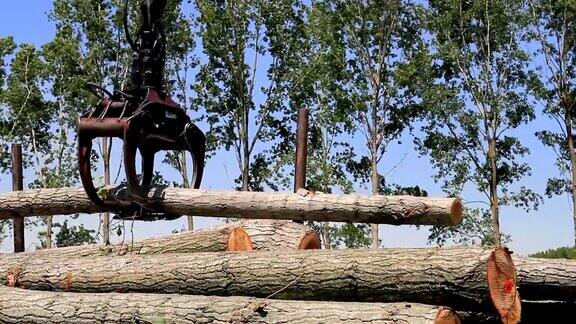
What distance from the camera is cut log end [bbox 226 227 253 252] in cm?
736

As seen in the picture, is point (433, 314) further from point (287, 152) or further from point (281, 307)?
point (287, 152)

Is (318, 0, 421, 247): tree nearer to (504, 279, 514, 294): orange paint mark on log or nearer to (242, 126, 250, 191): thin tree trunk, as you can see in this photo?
(242, 126, 250, 191): thin tree trunk

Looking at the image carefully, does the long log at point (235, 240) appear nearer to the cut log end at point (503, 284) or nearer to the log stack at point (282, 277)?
the log stack at point (282, 277)

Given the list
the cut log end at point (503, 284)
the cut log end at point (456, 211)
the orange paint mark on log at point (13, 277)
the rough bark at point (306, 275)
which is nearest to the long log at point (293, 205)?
the cut log end at point (456, 211)

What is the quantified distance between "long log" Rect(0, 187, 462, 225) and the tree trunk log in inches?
35.3

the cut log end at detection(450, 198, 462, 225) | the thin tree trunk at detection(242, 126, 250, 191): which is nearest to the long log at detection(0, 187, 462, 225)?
the cut log end at detection(450, 198, 462, 225)

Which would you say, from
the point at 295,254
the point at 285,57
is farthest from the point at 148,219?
the point at 285,57

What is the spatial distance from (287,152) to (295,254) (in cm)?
1920

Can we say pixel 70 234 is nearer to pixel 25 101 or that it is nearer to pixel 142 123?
pixel 25 101

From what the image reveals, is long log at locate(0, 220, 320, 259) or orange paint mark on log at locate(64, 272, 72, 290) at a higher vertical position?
long log at locate(0, 220, 320, 259)

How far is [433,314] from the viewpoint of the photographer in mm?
5145

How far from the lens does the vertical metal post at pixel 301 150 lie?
8.54m

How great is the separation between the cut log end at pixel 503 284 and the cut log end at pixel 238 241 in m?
2.45

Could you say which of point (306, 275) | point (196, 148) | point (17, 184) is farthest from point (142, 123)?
point (17, 184)
